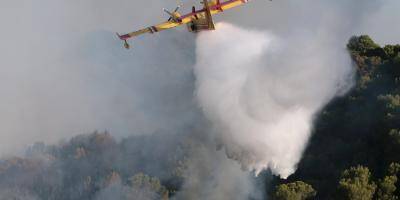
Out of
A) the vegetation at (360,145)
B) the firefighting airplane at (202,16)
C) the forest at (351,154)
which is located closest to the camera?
the firefighting airplane at (202,16)

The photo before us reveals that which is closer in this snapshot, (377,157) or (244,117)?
(244,117)

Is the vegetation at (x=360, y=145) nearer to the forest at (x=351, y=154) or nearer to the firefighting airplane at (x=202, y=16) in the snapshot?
the forest at (x=351, y=154)

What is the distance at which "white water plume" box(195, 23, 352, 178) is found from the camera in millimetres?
92938

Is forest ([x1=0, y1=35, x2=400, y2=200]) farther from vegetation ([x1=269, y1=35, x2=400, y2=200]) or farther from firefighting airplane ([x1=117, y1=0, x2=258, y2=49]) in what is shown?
firefighting airplane ([x1=117, y1=0, x2=258, y2=49])

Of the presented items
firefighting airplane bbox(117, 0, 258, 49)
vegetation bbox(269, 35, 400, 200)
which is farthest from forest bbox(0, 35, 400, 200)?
firefighting airplane bbox(117, 0, 258, 49)

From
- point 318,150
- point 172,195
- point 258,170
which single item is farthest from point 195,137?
point 258,170

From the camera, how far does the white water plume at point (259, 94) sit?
305ft

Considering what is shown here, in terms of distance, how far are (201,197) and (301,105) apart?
1183 inches

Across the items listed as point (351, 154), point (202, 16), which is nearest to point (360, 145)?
point (351, 154)

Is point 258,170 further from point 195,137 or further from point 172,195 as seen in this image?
point 195,137

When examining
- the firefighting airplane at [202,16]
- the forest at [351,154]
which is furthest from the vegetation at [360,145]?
the firefighting airplane at [202,16]

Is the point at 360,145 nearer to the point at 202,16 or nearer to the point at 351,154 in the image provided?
the point at 351,154

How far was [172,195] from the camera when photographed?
13588cm

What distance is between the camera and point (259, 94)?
93.3 meters
